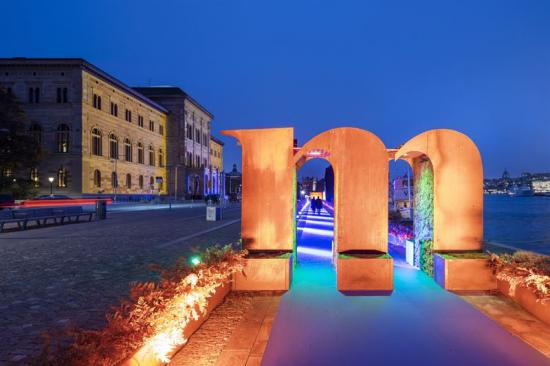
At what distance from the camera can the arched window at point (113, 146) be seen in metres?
50.8

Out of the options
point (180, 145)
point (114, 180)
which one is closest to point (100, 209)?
point (114, 180)

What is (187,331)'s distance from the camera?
170 inches

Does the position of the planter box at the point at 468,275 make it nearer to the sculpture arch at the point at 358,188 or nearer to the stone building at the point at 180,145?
the sculpture arch at the point at 358,188

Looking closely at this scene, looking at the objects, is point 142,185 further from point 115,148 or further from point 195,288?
point 195,288

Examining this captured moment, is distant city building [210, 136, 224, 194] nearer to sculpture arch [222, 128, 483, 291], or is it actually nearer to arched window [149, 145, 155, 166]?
arched window [149, 145, 155, 166]

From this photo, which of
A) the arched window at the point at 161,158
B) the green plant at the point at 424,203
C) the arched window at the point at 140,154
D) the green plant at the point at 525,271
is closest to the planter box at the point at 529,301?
the green plant at the point at 525,271

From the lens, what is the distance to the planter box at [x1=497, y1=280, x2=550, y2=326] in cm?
480

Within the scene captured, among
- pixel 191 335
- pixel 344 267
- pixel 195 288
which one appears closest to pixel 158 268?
pixel 195 288

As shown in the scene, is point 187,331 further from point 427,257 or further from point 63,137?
point 63,137

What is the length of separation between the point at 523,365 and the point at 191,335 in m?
4.00

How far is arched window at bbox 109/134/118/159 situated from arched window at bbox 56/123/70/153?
6.81 meters

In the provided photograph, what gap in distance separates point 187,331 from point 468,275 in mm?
5337

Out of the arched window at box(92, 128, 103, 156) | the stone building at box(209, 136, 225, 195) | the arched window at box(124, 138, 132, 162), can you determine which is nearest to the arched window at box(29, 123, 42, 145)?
the arched window at box(92, 128, 103, 156)

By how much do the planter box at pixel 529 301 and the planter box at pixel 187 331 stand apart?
4.97m
